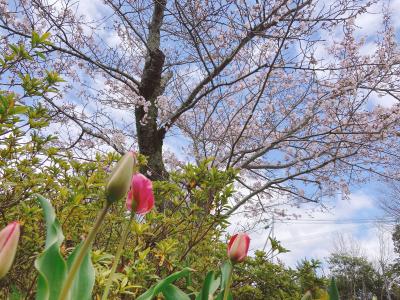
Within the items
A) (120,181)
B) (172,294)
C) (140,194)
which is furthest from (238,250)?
(120,181)

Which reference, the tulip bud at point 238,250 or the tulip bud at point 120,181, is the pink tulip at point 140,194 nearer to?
the tulip bud at point 120,181

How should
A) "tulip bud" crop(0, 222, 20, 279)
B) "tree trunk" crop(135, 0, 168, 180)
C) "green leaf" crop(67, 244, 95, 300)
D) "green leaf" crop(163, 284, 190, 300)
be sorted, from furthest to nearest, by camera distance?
"tree trunk" crop(135, 0, 168, 180)
"green leaf" crop(163, 284, 190, 300)
"green leaf" crop(67, 244, 95, 300)
"tulip bud" crop(0, 222, 20, 279)

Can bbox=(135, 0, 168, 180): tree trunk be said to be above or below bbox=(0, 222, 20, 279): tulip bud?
above

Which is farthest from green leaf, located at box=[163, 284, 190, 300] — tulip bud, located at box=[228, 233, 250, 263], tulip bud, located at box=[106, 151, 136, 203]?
tulip bud, located at box=[106, 151, 136, 203]

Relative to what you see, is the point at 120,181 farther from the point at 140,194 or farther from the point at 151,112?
the point at 151,112

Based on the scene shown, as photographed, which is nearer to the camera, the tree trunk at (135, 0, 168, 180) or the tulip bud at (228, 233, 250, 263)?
the tulip bud at (228, 233, 250, 263)

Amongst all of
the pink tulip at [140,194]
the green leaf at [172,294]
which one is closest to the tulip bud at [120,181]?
the pink tulip at [140,194]

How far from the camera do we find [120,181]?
0.69m

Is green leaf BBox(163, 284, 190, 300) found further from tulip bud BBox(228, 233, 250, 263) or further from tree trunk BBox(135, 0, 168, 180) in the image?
tree trunk BBox(135, 0, 168, 180)

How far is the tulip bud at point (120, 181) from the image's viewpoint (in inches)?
27.3

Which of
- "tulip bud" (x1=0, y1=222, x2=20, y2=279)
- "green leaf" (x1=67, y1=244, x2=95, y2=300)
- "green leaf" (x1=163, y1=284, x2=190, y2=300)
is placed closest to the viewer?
"tulip bud" (x1=0, y1=222, x2=20, y2=279)

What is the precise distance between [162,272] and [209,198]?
467mm

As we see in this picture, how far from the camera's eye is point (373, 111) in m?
5.73

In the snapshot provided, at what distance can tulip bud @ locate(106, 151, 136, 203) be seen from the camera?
0.69 meters
